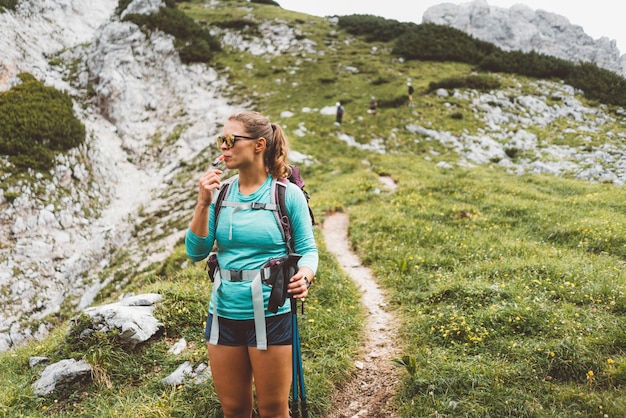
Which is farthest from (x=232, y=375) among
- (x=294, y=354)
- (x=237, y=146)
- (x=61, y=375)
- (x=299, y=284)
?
(x=61, y=375)

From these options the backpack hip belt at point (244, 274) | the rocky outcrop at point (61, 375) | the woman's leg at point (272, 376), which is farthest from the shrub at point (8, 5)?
the woman's leg at point (272, 376)

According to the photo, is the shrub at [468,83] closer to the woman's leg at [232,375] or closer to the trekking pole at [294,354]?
the trekking pole at [294,354]

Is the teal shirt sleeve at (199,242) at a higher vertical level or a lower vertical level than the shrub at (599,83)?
lower

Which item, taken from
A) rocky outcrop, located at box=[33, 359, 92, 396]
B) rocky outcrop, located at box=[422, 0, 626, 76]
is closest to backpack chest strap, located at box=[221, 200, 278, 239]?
rocky outcrop, located at box=[33, 359, 92, 396]

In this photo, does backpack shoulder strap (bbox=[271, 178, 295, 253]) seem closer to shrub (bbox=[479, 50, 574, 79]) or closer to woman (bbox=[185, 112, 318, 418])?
woman (bbox=[185, 112, 318, 418])

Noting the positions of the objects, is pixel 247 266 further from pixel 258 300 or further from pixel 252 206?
pixel 252 206

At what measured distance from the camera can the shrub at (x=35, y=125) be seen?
16422 millimetres

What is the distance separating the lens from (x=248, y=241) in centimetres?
319

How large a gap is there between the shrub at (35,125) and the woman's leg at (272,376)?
58.7 ft

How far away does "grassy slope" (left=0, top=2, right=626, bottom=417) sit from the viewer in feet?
15.4

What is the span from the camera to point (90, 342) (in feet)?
18.9

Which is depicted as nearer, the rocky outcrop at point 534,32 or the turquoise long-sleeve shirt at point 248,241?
the turquoise long-sleeve shirt at point 248,241

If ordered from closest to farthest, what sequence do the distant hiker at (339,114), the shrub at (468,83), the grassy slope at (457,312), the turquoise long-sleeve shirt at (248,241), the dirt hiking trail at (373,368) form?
the turquoise long-sleeve shirt at (248,241), the grassy slope at (457,312), the dirt hiking trail at (373,368), the distant hiker at (339,114), the shrub at (468,83)

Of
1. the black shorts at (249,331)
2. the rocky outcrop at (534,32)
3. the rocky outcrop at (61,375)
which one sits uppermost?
the rocky outcrop at (534,32)
